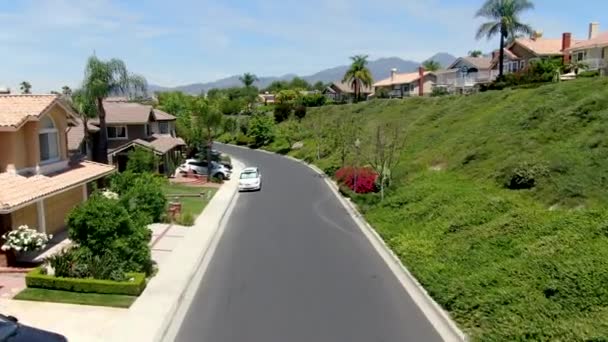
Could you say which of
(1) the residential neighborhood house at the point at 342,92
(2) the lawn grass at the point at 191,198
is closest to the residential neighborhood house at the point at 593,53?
(2) the lawn grass at the point at 191,198

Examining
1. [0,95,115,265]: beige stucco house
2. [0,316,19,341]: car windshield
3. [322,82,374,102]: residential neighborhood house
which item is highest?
[322,82,374,102]: residential neighborhood house

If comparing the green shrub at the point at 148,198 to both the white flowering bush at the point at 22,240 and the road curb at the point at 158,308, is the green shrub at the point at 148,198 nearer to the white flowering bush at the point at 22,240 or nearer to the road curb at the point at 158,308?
the road curb at the point at 158,308

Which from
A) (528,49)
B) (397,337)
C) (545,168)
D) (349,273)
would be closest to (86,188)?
(349,273)

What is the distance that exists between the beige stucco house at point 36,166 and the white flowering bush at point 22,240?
611mm

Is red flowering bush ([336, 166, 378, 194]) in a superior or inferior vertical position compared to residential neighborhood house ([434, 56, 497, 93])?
inferior

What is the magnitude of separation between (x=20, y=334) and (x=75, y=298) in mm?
3936

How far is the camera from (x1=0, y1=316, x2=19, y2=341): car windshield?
1061cm

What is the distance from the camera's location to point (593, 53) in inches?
2060

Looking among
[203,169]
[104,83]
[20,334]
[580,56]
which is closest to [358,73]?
[580,56]

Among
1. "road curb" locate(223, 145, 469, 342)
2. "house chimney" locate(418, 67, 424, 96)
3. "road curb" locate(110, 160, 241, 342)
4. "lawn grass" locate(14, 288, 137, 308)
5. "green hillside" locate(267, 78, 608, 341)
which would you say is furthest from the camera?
"house chimney" locate(418, 67, 424, 96)

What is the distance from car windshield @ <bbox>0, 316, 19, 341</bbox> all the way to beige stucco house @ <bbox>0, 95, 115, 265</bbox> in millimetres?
6380

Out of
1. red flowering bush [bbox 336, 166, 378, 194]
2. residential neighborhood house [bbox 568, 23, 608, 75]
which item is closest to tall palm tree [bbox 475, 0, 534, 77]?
residential neighborhood house [bbox 568, 23, 608, 75]

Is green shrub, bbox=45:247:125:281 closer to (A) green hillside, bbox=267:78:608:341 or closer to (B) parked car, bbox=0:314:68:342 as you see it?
(B) parked car, bbox=0:314:68:342

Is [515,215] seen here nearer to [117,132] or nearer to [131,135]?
[131,135]
